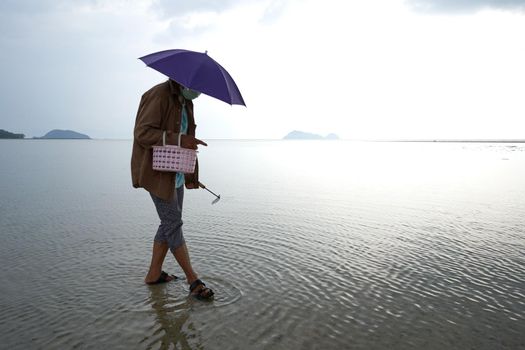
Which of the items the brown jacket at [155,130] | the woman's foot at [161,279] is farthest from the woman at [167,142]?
the woman's foot at [161,279]

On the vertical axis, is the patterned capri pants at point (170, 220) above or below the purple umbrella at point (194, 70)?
below

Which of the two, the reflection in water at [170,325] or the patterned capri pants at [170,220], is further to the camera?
the patterned capri pants at [170,220]

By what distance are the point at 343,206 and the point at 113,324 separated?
328 inches

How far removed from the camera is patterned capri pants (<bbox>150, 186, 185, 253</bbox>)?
4.51 metres


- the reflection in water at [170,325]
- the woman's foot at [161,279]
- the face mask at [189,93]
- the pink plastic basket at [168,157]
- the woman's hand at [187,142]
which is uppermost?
the face mask at [189,93]

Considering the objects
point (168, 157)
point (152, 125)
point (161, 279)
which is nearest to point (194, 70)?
point (152, 125)

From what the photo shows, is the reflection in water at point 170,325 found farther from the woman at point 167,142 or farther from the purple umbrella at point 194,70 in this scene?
the purple umbrella at point 194,70

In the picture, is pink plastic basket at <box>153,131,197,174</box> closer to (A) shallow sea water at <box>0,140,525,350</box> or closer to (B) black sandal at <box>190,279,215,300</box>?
(B) black sandal at <box>190,279,215,300</box>

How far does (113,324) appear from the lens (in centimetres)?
385

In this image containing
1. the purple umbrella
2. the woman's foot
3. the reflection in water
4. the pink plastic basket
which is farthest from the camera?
the woman's foot

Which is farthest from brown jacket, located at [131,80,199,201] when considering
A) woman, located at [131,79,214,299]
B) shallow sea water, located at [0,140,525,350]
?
shallow sea water, located at [0,140,525,350]

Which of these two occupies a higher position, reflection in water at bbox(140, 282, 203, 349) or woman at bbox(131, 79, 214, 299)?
woman at bbox(131, 79, 214, 299)

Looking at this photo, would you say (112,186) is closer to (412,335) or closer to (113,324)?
(113,324)

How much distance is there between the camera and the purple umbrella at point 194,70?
4.07 m
